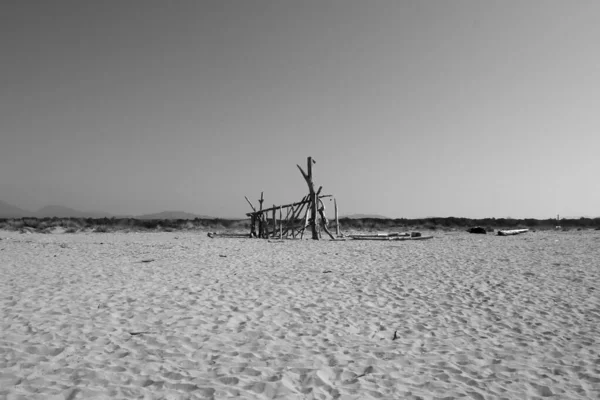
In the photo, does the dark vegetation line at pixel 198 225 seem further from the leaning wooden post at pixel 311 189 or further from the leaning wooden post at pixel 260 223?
the leaning wooden post at pixel 311 189

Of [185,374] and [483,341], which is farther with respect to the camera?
[483,341]

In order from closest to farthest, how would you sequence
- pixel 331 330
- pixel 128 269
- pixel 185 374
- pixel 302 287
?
A: pixel 185 374 → pixel 331 330 → pixel 302 287 → pixel 128 269

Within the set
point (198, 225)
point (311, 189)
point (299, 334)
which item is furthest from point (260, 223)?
point (198, 225)

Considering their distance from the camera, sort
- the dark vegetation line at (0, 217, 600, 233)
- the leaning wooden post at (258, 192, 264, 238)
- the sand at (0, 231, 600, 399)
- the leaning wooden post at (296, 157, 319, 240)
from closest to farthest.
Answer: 1. the sand at (0, 231, 600, 399)
2. the leaning wooden post at (296, 157, 319, 240)
3. the leaning wooden post at (258, 192, 264, 238)
4. the dark vegetation line at (0, 217, 600, 233)

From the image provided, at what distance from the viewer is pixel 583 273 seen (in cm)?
994

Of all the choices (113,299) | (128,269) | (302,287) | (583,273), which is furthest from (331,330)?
(583,273)

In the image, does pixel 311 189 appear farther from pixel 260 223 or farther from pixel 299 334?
pixel 299 334

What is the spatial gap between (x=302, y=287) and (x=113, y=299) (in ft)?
12.5

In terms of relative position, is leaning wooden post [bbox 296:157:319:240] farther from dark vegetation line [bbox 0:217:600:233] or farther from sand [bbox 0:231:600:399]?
dark vegetation line [bbox 0:217:600:233]

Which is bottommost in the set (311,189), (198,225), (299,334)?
(299,334)

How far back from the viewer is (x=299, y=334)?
17.7 feet

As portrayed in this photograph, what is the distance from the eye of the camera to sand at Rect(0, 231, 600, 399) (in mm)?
3881

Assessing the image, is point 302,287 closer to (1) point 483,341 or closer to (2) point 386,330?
(2) point 386,330

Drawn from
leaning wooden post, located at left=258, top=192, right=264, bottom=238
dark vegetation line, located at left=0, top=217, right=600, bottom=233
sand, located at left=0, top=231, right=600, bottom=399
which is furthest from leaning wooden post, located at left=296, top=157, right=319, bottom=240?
dark vegetation line, located at left=0, top=217, right=600, bottom=233
